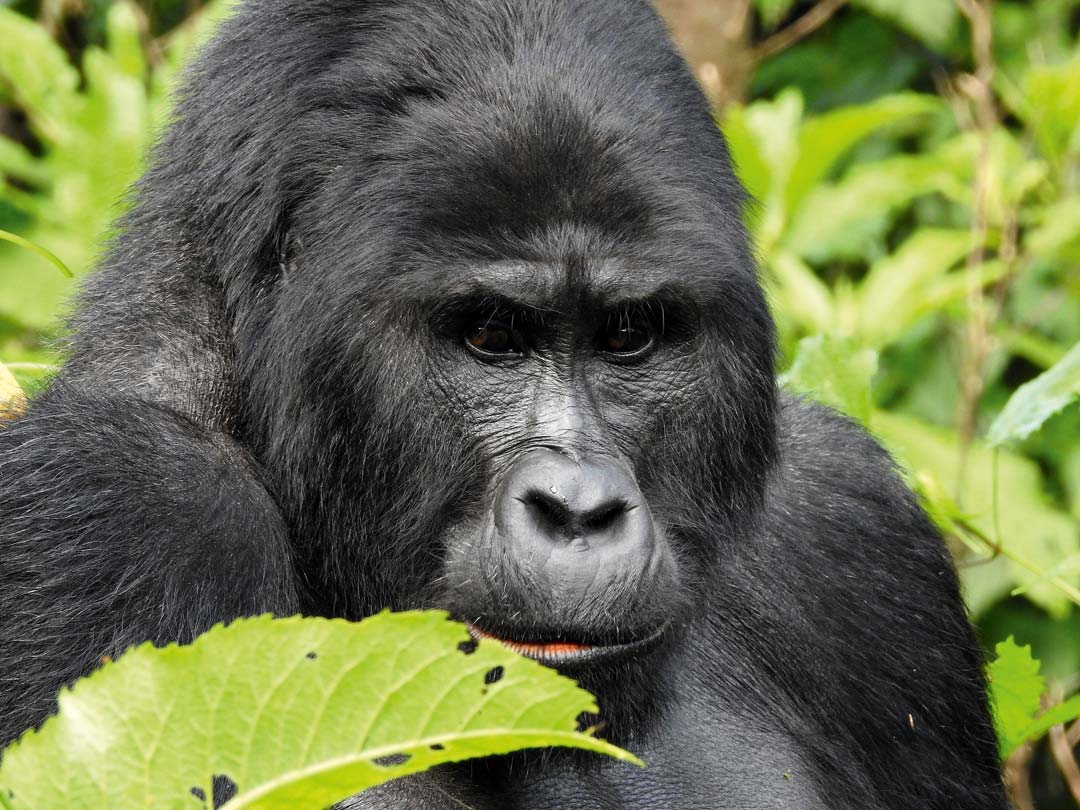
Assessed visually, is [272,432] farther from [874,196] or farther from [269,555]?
[874,196]

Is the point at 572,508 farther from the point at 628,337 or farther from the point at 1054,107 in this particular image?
the point at 1054,107

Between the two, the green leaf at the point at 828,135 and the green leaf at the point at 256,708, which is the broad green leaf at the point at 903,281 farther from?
the green leaf at the point at 256,708

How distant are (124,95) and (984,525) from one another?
175 inches

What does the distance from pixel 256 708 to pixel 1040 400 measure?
232cm

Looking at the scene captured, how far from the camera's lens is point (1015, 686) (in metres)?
3.48

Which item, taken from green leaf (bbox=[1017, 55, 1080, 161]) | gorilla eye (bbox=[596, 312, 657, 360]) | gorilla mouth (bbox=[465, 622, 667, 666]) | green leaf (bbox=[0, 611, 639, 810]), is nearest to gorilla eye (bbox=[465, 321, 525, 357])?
gorilla eye (bbox=[596, 312, 657, 360])

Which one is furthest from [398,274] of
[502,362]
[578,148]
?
[578,148]

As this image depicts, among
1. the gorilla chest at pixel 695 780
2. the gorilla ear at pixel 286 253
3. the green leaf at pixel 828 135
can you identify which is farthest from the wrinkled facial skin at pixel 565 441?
the green leaf at pixel 828 135

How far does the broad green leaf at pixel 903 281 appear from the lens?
6816mm

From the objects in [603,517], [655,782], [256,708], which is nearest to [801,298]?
[655,782]

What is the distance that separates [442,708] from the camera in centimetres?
144

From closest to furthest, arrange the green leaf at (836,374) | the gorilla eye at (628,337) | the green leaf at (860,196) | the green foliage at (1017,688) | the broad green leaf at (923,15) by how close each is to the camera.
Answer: the gorilla eye at (628,337), the green foliage at (1017,688), the green leaf at (836,374), the green leaf at (860,196), the broad green leaf at (923,15)

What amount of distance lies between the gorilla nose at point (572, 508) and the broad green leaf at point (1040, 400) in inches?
40.9

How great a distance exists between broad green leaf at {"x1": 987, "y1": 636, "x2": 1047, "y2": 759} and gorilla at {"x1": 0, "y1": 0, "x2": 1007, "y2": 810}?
0.55 metres
